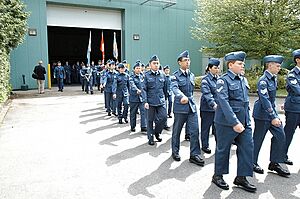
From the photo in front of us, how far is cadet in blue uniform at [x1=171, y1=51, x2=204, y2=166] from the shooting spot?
5.11 m

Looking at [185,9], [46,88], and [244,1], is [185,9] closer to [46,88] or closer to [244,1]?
[244,1]

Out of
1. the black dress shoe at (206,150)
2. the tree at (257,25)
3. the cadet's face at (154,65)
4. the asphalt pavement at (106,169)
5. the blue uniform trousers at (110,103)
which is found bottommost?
the asphalt pavement at (106,169)

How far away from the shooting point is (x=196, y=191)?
13.3 feet

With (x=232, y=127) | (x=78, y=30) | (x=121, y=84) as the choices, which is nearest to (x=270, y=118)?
(x=232, y=127)

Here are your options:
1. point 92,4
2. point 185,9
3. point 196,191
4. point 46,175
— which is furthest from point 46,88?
point 196,191

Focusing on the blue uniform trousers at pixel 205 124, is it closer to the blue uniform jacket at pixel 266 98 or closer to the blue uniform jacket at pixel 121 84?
the blue uniform jacket at pixel 266 98

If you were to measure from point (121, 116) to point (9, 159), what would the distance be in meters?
3.93

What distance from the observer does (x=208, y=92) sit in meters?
5.65

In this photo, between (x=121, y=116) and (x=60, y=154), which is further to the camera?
(x=121, y=116)

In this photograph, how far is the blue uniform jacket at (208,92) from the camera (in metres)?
5.55

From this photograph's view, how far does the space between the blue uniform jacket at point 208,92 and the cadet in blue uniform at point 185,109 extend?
0.30 meters

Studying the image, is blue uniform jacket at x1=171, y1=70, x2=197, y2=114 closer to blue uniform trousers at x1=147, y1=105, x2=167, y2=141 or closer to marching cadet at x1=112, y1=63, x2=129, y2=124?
blue uniform trousers at x1=147, y1=105, x2=167, y2=141

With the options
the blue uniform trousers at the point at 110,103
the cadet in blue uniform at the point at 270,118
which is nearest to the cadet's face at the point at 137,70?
the blue uniform trousers at the point at 110,103

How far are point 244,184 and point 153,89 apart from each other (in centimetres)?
300
